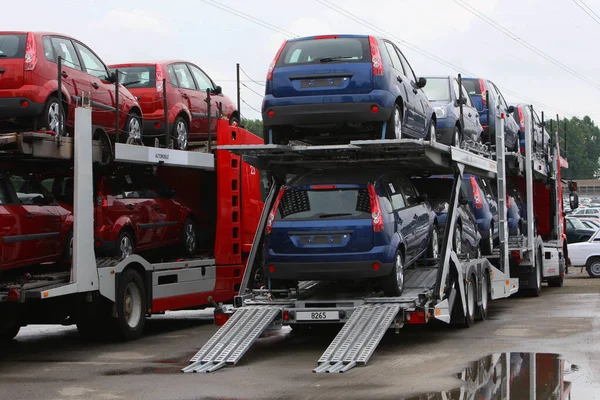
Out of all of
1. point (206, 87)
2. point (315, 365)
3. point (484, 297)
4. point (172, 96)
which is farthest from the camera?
point (206, 87)

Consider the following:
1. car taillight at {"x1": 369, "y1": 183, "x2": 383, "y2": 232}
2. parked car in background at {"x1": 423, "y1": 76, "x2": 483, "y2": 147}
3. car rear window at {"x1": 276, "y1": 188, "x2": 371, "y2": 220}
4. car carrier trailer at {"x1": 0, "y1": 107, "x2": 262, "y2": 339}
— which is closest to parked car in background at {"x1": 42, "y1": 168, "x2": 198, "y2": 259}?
car carrier trailer at {"x1": 0, "y1": 107, "x2": 262, "y2": 339}

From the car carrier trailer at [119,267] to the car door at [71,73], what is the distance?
0.51m

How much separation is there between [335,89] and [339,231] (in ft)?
5.82

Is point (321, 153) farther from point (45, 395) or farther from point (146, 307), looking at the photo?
point (45, 395)

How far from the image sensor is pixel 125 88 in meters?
14.6

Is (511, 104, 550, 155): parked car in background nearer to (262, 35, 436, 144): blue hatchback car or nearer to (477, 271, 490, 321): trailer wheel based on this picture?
(477, 271, 490, 321): trailer wheel

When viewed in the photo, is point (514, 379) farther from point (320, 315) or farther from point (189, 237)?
point (189, 237)

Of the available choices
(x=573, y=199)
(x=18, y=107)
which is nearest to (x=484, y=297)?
(x=18, y=107)

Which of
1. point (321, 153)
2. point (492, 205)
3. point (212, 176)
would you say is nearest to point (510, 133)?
point (492, 205)

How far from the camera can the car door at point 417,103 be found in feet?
45.3

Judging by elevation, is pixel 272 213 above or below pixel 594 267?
above

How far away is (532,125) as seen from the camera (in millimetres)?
20422

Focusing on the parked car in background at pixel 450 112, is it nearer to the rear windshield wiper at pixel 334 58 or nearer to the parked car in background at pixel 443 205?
the parked car in background at pixel 443 205

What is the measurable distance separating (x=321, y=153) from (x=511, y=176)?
790 cm
